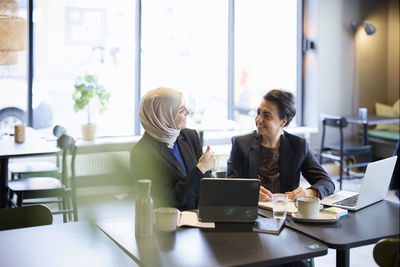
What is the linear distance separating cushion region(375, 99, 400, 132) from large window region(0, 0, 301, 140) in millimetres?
1263

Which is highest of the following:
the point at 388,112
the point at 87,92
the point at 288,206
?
the point at 87,92

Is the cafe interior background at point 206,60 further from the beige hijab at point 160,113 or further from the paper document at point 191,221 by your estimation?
the paper document at point 191,221

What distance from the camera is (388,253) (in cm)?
160

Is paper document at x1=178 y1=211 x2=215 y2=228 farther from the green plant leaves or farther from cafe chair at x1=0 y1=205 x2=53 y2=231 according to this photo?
the green plant leaves

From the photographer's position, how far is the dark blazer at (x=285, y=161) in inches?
110

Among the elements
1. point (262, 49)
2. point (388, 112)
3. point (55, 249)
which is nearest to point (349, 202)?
point (55, 249)

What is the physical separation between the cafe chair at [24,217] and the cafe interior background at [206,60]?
304 cm

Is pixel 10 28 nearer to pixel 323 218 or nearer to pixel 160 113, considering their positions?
pixel 160 113

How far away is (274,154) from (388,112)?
5403mm

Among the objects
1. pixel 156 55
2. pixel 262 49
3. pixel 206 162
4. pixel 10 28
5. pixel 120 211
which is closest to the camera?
pixel 206 162

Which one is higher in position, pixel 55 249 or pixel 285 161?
pixel 285 161

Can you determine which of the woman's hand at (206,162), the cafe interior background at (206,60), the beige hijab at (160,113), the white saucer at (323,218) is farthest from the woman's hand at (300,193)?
the cafe interior background at (206,60)

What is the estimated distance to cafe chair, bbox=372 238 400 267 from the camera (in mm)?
1588

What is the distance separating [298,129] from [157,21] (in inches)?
98.7
